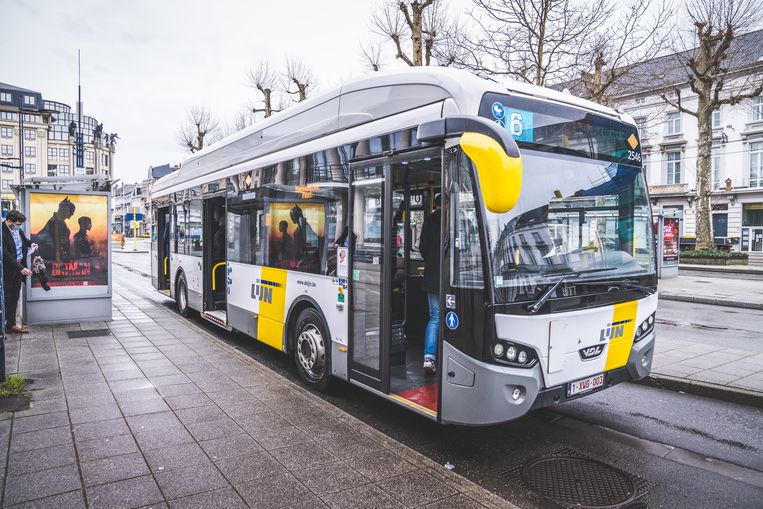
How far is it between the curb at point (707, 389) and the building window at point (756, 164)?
4293 centimetres

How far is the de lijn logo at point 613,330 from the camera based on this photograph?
14.6 ft

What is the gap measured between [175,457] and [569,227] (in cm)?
356

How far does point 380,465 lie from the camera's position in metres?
3.97

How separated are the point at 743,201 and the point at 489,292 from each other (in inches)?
1838

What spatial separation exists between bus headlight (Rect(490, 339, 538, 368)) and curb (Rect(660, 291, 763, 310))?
12.2 m

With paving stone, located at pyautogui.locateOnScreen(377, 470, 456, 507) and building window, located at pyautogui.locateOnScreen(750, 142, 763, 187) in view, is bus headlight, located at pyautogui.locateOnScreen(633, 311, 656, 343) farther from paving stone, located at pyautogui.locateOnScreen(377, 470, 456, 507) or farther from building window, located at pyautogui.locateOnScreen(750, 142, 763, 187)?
building window, located at pyautogui.locateOnScreen(750, 142, 763, 187)

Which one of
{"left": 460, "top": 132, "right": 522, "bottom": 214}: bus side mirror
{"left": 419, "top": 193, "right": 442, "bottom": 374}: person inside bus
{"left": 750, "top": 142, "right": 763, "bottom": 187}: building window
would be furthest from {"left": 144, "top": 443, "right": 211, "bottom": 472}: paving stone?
{"left": 750, "top": 142, "right": 763, "bottom": 187}: building window

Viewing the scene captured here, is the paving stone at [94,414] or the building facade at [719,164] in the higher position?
the building facade at [719,164]

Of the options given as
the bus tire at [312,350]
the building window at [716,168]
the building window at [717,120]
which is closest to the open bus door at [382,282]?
the bus tire at [312,350]

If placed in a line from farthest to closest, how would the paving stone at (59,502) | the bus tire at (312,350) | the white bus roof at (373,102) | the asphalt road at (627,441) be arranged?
the bus tire at (312,350)
the white bus roof at (373,102)
the asphalt road at (627,441)
the paving stone at (59,502)

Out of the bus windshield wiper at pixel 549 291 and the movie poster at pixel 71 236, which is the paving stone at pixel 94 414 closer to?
the bus windshield wiper at pixel 549 291

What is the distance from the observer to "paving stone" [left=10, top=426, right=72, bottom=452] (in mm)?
4195

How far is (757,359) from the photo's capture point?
7328 mm

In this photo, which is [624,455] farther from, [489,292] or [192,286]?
[192,286]
